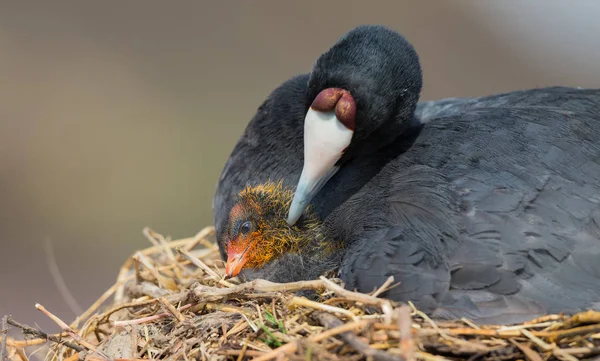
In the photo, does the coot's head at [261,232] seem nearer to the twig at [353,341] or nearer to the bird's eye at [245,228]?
the bird's eye at [245,228]

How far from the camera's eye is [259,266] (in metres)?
3.17

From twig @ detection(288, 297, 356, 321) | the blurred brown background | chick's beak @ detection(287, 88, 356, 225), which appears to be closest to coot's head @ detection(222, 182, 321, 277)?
chick's beak @ detection(287, 88, 356, 225)

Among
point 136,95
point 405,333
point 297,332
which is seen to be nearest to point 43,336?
point 297,332

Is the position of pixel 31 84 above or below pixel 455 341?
above

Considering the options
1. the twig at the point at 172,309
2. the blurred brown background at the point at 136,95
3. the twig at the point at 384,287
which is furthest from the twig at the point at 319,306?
the blurred brown background at the point at 136,95

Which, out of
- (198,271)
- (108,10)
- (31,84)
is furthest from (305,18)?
(198,271)

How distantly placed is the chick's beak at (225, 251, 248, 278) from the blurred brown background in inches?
108

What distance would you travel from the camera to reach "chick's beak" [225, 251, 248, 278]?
3.11 m

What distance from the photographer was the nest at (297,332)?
7.48 ft

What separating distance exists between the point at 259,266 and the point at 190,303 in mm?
408

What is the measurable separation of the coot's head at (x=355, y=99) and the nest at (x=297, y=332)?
50 cm

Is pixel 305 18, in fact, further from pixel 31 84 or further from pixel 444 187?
pixel 444 187

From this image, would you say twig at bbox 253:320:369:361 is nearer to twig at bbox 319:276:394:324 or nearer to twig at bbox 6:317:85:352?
twig at bbox 319:276:394:324

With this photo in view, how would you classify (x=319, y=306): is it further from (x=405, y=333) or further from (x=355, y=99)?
(x=355, y=99)
